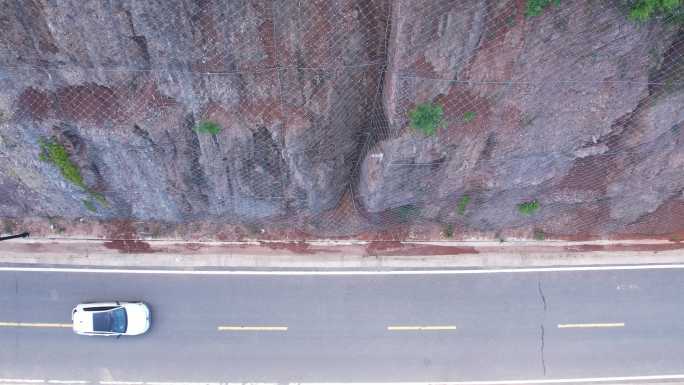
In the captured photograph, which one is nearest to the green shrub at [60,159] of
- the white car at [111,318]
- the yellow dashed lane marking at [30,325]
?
the white car at [111,318]

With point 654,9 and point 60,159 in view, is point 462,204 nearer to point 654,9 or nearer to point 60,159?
point 654,9

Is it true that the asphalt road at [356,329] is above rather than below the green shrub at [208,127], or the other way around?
below

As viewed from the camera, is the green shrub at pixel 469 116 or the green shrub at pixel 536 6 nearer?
the green shrub at pixel 536 6

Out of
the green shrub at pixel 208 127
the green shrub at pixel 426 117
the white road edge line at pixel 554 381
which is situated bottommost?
the white road edge line at pixel 554 381

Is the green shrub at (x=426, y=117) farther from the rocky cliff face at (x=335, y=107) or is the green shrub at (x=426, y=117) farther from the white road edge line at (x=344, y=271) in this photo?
the white road edge line at (x=344, y=271)

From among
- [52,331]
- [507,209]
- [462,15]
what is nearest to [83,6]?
[462,15]

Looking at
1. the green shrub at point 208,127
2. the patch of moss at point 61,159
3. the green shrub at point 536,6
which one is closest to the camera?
the green shrub at point 536,6

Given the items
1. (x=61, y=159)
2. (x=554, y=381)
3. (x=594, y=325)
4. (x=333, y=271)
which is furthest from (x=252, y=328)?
(x=594, y=325)

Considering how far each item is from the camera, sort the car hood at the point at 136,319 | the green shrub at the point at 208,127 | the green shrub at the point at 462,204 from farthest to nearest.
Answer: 1. the car hood at the point at 136,319
2. the green shrub at the point at 462,204
3. the green shrub at the point at 208,127

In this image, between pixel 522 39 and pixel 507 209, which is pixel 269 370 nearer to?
pixel 507 209
